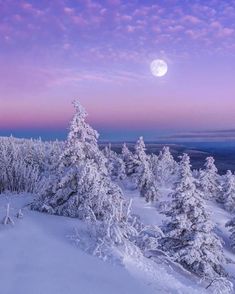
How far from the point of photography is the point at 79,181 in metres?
18.1

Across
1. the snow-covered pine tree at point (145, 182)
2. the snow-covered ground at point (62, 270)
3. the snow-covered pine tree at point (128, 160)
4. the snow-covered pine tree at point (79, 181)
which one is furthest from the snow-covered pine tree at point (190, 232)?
the snow-covered pine tree at point (128, 160)

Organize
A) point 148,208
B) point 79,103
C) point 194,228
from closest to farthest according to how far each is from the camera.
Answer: point 79,103 → point 194,228 → point 148,208

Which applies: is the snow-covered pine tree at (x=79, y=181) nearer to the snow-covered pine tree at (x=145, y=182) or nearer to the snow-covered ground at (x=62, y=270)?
the snow-covered ground at (x=62, y=270)

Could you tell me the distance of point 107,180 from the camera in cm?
1922

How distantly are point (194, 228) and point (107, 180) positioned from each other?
18.0 ft

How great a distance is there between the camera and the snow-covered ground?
734 cm

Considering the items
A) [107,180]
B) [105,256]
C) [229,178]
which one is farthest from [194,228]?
[229,178]

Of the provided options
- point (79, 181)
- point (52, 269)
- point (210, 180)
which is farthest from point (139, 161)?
Result: point (52, 269)

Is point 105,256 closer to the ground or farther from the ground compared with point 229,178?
farther from the ground

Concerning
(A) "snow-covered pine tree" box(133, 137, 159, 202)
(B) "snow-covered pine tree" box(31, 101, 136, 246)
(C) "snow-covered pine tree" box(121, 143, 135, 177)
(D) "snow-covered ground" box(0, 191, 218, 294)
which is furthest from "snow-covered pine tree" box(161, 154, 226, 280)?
(C) "snow-covered pine tree" box(121, 143, 135, 177)

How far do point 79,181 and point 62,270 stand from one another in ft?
33.4

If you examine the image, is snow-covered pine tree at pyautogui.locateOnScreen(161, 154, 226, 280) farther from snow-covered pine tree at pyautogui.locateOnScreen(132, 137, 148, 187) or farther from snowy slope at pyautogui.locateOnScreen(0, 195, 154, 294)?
snow-covered pine tree at pyautogui.locateOnScreen(132, 137, 148, 187)

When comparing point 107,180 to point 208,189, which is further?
point 208,189

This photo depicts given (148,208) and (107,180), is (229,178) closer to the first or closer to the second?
(148,208)
